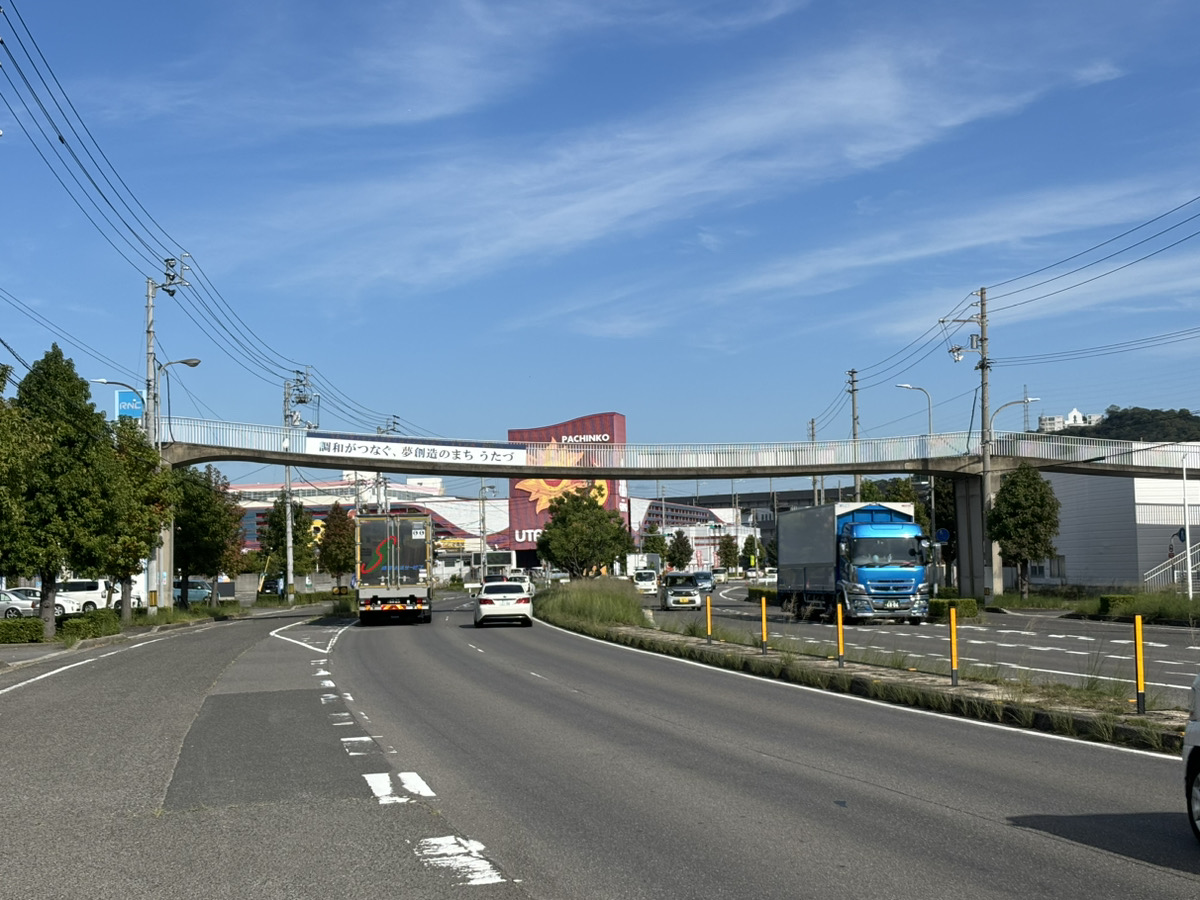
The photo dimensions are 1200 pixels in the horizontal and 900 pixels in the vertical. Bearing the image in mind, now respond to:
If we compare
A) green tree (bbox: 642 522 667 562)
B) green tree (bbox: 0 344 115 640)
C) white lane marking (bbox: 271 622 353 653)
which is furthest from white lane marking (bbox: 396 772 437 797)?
green tree (bbox: 642 522 667 562)

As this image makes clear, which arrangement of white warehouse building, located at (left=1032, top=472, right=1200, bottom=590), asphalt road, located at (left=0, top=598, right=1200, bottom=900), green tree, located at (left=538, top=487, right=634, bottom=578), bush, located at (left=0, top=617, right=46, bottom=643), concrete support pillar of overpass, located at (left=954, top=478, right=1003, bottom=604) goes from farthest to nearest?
green tree, located at (left=538, top=487, right=634, bottom=578) → white warehouse building, located at (left=1032, top=472, right=1200, bottom=590) → concrete support pillar of overpass, located at (left=954, top=478, right=1003, bottom=604) → bush, located at (left=0, top=617, right=46, bottom=643) → asphalt road, located at (left=0, top=598, right=1200, bottom=900)

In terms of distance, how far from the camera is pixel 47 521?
35.5 metres

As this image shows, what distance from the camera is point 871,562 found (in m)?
40.2

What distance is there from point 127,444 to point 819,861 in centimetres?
4108

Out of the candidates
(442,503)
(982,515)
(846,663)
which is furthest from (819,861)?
(442,503)

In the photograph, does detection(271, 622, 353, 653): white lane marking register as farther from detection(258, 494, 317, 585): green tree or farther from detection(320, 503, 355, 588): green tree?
detection(320, 503, 355, 588): green tree

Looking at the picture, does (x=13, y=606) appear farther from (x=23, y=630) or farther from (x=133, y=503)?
(x=23, y=630)

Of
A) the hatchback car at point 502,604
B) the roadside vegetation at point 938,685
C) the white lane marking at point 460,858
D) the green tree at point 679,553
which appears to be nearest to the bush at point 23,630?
the hatchback car at point 502,604

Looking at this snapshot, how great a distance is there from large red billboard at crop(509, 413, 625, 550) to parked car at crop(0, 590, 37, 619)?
304 ft

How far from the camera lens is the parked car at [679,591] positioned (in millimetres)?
59938

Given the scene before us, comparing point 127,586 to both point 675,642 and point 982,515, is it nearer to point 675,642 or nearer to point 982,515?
point 675,642

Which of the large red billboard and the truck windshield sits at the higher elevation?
the large red billboard

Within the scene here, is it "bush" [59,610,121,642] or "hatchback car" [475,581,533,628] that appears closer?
"bush" [59,610,121,642]

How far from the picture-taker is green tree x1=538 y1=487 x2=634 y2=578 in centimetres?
7238
